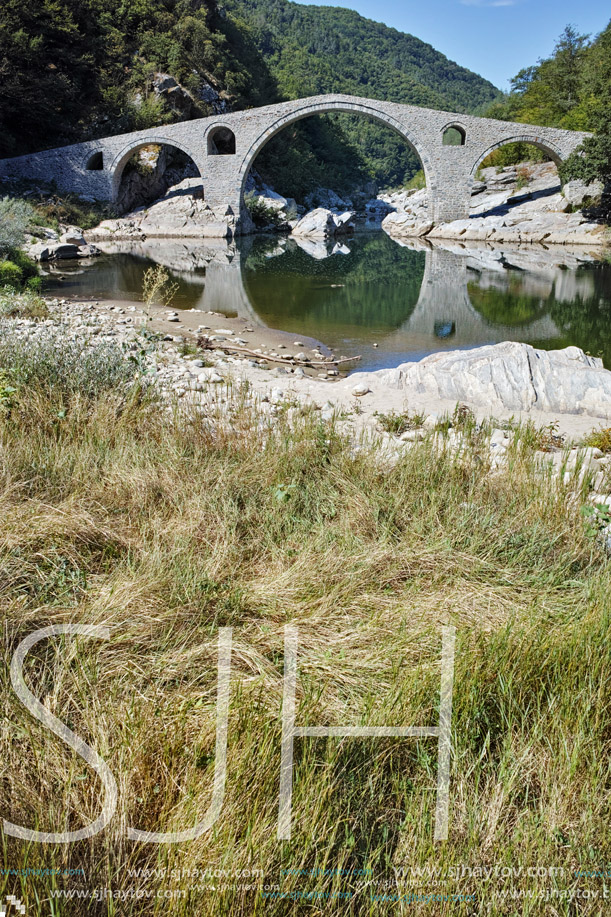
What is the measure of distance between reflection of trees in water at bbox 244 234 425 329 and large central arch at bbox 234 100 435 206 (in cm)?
1116

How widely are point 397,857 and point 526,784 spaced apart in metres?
0.36

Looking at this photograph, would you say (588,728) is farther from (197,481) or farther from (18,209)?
(18,209)

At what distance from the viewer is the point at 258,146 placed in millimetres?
30453

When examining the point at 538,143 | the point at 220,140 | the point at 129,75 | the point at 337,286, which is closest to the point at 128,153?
the point at 129,75

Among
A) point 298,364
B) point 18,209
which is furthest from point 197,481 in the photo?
point 18,209

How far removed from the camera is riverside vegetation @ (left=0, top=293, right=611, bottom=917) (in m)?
1.16

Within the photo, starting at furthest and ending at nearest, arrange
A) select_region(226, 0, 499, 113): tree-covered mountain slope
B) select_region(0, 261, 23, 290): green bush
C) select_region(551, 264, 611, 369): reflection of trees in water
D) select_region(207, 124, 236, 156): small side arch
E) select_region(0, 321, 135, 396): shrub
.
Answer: select_region(226, 0, 499, 113): tree-covered mountain slope → select_region(207, 124, 236, 156): small side arch → select_region(0, 261, 23, 290): green bush → select_region(551, 264, 611, 369): reflection of trees in water → select_region(0, 321, 135, 396): shrub

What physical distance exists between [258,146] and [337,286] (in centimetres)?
2054

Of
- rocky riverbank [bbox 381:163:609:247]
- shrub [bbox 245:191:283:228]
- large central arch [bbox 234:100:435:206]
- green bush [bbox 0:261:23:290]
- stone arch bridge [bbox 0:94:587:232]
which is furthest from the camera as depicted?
shrub [bbox 245:191:283:228]

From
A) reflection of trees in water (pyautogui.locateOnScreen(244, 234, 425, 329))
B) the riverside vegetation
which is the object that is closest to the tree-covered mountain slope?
reflection of trees in water (pyautogui.locateOnScreen(244, 234, 425, 329))

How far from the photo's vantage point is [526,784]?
1.35 meters

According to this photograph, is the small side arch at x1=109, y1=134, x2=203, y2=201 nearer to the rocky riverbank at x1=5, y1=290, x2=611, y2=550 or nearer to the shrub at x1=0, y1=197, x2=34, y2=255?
the shrub at x1=0, y1=197, x2=34, y2=255

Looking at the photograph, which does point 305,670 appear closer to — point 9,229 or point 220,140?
point 9,229

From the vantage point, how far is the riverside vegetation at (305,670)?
116 centimetres
